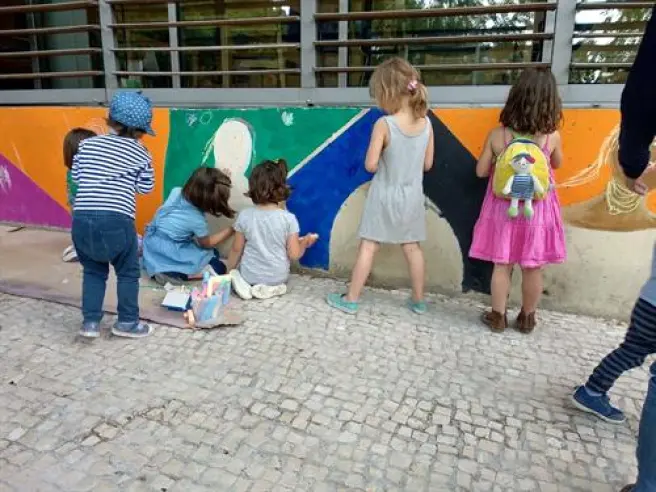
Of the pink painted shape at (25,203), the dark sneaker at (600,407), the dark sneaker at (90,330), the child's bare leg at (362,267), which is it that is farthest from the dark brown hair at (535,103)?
the pink painted shape at (25,203)

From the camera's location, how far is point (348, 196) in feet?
13.6

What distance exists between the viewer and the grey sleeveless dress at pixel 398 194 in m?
3.58

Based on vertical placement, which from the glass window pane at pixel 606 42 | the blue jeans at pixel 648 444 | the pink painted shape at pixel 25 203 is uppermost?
the glass window pane at pixel 606 42

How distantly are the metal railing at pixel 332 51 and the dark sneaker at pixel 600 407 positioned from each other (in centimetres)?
201

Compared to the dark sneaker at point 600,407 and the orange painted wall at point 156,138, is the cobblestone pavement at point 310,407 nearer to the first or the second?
the dark sneaker at point 600,407

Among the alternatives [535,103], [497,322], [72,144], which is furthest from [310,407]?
[72,144]

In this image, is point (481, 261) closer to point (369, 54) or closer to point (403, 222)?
point (403, 222)

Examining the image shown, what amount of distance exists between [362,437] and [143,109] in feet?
6.82

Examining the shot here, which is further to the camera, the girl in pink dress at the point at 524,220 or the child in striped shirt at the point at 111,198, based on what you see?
the girl in pink dress at the point at 524,220

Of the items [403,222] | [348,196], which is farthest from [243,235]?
[403,222]

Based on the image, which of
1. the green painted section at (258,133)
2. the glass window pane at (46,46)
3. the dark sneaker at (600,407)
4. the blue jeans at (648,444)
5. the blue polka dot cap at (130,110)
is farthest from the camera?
the glass window pane at (46,46)

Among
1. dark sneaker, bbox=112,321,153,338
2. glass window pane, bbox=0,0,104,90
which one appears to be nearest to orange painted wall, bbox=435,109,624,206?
dark sneaker, bbox=112,321,153,338

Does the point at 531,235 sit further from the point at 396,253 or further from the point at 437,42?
the point at 437,42

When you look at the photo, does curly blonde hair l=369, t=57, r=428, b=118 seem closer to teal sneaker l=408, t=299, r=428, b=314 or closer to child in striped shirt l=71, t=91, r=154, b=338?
teal sneaker l=408, t=299, r=428, b=314
